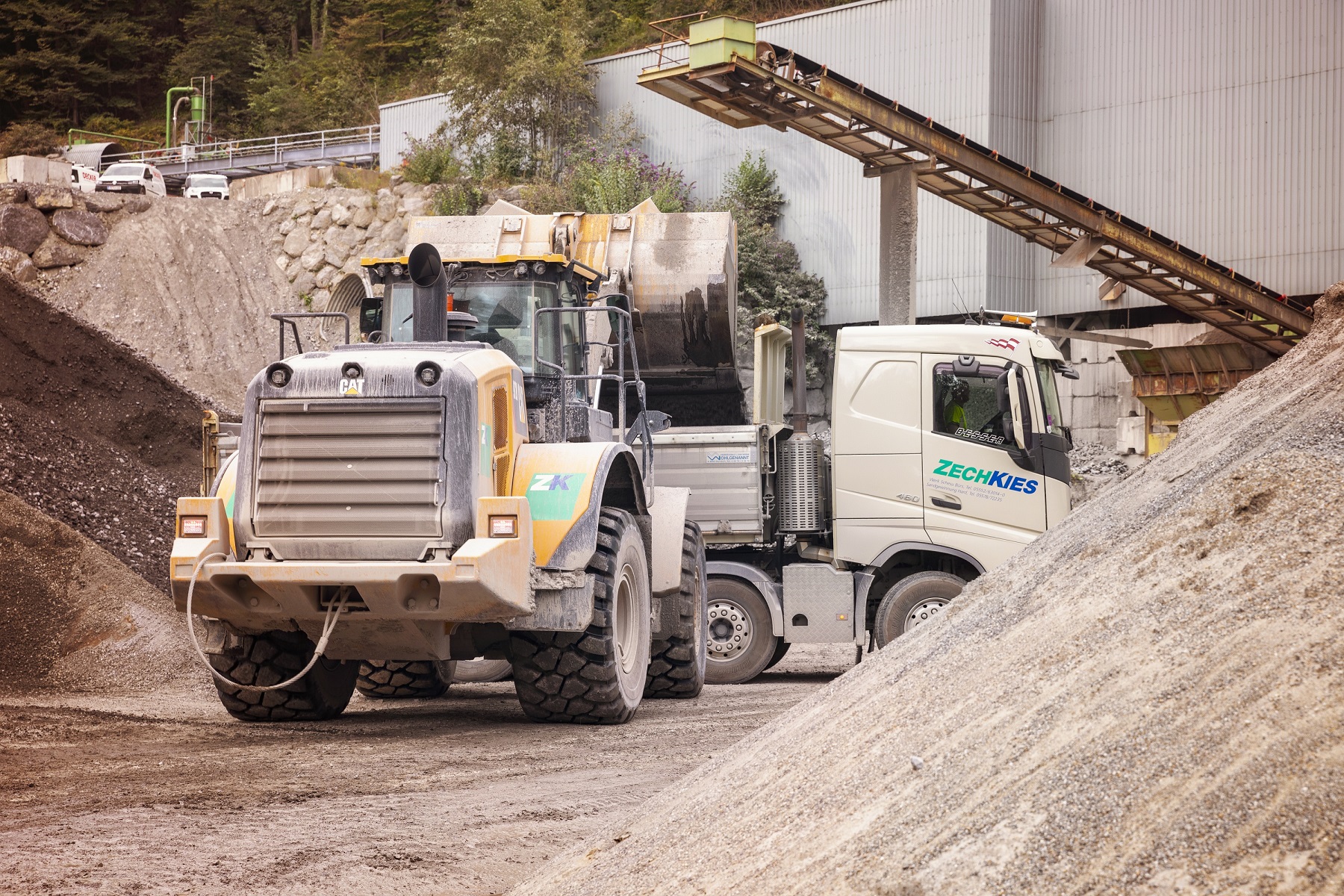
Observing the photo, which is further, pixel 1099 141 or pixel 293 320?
pixel 1099 141

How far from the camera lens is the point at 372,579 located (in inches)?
279

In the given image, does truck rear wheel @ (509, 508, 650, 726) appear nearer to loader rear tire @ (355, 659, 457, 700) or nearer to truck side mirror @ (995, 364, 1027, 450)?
loader rear tire @ (355, 659, 457, 700)

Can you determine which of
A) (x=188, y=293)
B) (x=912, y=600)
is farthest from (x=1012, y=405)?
(x=188, y=293)

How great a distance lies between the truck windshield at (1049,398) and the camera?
35.7 feet

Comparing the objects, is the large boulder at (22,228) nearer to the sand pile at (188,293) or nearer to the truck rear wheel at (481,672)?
the sand pile at (188,293)

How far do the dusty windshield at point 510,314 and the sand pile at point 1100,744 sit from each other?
4.39m

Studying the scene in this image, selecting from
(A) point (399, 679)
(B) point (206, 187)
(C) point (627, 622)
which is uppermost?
(B) point (206, 187)

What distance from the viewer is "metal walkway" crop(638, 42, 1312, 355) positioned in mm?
17688

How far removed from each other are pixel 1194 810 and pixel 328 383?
553cm

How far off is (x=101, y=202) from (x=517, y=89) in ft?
36.2

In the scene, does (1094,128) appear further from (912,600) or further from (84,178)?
(84,178)

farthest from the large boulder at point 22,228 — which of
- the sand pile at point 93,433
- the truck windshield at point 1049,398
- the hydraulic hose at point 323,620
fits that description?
the truck windshield at point 1049,398

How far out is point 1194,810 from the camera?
3064mm

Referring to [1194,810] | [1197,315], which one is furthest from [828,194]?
[1194,810]
